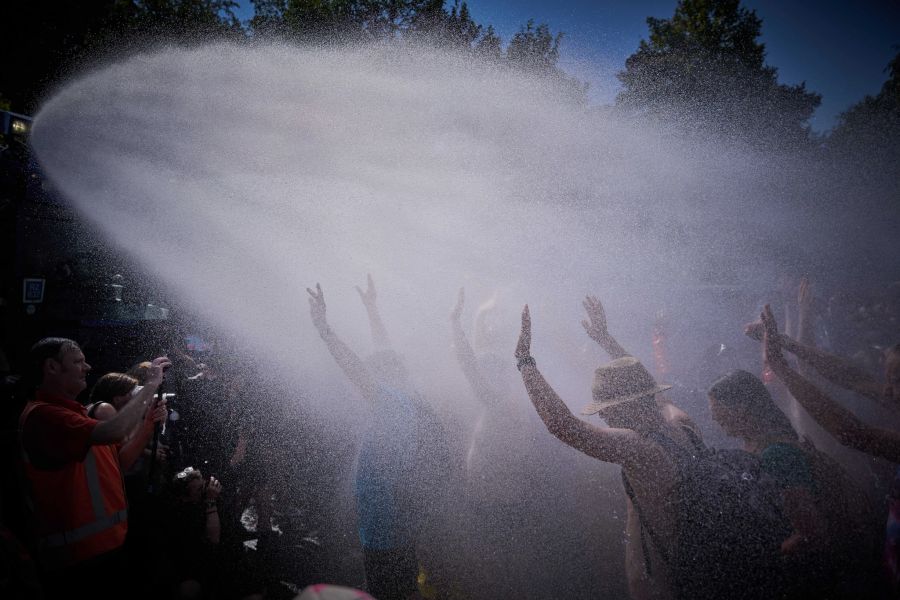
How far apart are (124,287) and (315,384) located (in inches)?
138

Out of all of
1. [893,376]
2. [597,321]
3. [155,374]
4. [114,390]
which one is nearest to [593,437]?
[597,321]

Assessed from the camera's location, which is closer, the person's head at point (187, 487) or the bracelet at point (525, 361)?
the bracelet at point (525, 361)

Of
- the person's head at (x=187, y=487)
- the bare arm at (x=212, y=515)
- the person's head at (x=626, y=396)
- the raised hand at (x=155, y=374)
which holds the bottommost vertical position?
the bare arm at (x=212, y=515)

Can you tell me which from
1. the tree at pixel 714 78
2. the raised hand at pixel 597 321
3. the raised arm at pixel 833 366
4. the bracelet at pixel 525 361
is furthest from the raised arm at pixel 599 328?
the tree at pixel 714 78

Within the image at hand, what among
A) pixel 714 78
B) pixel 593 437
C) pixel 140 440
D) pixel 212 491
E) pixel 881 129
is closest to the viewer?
pixel 593 437

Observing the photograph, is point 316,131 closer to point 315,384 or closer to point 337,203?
point 337,203

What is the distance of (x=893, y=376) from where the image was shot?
253 centimetres

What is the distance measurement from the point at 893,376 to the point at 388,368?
372 cm

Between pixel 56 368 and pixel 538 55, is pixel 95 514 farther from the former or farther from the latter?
pixel 538 55

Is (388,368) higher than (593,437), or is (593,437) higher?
(593,437)

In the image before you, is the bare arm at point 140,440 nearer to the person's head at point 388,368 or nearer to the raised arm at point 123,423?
the raised arm at point 123,423

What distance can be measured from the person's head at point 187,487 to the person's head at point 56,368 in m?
1.22

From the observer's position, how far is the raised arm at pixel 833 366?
9.50 ft

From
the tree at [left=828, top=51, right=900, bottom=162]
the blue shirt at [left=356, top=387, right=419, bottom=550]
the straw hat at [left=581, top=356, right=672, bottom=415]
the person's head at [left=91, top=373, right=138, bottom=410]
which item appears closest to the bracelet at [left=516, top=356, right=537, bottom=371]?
the straw hat at [left=581, top=356, right=672, bottom=415]
